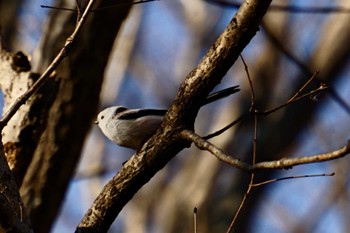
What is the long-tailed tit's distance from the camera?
2.99m

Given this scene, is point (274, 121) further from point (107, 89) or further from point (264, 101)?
point (107, 89)

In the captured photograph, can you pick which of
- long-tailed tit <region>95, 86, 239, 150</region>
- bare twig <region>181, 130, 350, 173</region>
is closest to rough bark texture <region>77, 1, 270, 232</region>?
bare twig <region>181, 130, 350, 173</region>

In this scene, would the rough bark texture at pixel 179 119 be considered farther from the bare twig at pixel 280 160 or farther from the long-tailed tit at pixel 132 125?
the long-tailed tit at pixel 132 125

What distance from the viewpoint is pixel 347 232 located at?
23.3ft

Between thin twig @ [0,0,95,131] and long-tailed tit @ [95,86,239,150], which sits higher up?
long-tailed tit @ [95,86,239,150]

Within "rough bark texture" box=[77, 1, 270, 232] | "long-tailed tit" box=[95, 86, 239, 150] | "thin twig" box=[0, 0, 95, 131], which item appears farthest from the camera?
"long-tailed tit" box=[95, 86, 239, 150]

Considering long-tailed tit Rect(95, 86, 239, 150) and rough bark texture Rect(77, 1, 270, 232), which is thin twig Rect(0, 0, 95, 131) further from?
long-tailed tit Rect(95, 86, 239, 150)

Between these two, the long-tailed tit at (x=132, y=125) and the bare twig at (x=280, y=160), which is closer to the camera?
the bare twig at (x=280, y=160)

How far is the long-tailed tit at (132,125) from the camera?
299 centimetres

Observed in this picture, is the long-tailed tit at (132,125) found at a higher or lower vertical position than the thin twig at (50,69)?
higher

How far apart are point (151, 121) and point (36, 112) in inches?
44.7

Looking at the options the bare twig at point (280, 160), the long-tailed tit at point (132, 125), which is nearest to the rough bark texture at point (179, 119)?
the bare twig at point (280, 160)

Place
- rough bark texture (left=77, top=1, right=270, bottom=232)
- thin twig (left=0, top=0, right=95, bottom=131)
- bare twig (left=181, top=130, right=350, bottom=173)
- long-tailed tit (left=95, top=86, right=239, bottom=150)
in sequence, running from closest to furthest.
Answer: bare twig (left=181, top=130, right=350, bottom=173) → rough bark texture (left=77, top=1, right=270, bottom=232) → thin twig (left=0, top=0, right=95, bottom=131) → long-tailed tit (left=95, top=86, right=239, bottom=150)

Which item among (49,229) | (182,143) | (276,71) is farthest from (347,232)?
(182,143)
